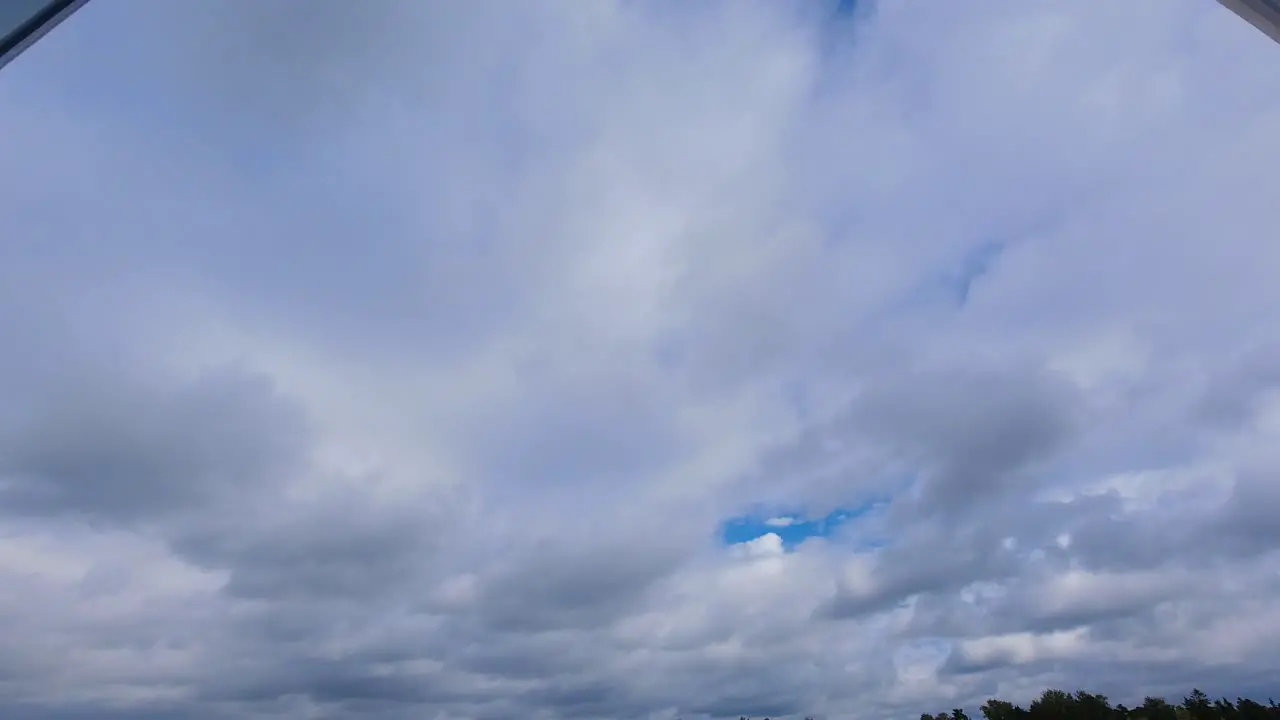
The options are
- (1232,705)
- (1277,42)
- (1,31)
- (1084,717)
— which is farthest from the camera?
(1084,717)

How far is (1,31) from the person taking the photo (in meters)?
6.71

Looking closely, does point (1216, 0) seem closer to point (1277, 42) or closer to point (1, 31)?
point (1277, 42)

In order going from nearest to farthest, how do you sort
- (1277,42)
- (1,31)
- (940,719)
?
(1,31)
(1277,42)
(940,719)

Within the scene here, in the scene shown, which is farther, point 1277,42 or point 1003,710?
point 1003,710

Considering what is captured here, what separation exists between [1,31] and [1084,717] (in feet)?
381

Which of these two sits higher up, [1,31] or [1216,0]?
[1216,0]

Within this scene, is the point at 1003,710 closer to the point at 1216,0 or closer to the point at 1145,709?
the point at 1145,709

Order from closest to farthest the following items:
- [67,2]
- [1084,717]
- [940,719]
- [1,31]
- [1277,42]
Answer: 1. [1,31]
2. [67,2]
3. [1277,42]
4. [1084,717]
5. [940,719]

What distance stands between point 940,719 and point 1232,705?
40063 millimetres

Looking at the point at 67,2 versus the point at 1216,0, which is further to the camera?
the point at 1216,0

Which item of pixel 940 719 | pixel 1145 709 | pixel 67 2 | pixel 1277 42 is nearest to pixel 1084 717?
pixel 1145 709

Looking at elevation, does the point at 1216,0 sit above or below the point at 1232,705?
above

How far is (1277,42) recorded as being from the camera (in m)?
8.69

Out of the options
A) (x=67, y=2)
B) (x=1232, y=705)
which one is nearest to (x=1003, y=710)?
(x=1232, y=705)
